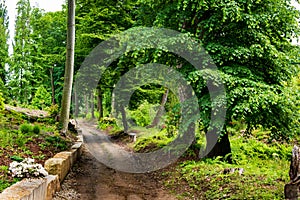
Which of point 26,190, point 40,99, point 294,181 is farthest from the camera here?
point 40,99

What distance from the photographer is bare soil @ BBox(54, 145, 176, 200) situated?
225 inches

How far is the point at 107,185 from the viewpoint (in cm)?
652

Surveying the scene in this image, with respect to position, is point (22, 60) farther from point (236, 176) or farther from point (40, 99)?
point (236, 176)

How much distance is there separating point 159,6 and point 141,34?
119 cm

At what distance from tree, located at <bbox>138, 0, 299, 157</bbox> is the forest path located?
199cm

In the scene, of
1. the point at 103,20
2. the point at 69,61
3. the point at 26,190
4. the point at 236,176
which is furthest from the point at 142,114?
the point at 26,190

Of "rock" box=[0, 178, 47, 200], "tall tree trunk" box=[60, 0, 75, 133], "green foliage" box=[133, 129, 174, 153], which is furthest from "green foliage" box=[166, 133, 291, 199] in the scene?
"tall tree trunk" box=[60, 0, 75, 133]

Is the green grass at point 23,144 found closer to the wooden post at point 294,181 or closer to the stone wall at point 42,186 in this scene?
the stone wall at point 42,186

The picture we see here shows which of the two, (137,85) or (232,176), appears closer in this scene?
(232,176)

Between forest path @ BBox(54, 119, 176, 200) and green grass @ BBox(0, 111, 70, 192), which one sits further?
forest path @ BBox(54, 119, 176, 200)

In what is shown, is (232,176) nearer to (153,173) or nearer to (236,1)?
(153,173)

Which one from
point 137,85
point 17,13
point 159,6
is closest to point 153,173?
point 159,6

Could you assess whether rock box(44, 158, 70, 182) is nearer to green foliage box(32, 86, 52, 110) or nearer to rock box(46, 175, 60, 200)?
rock box(46, 175, 60, 200)

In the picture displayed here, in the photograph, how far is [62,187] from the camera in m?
5.83
